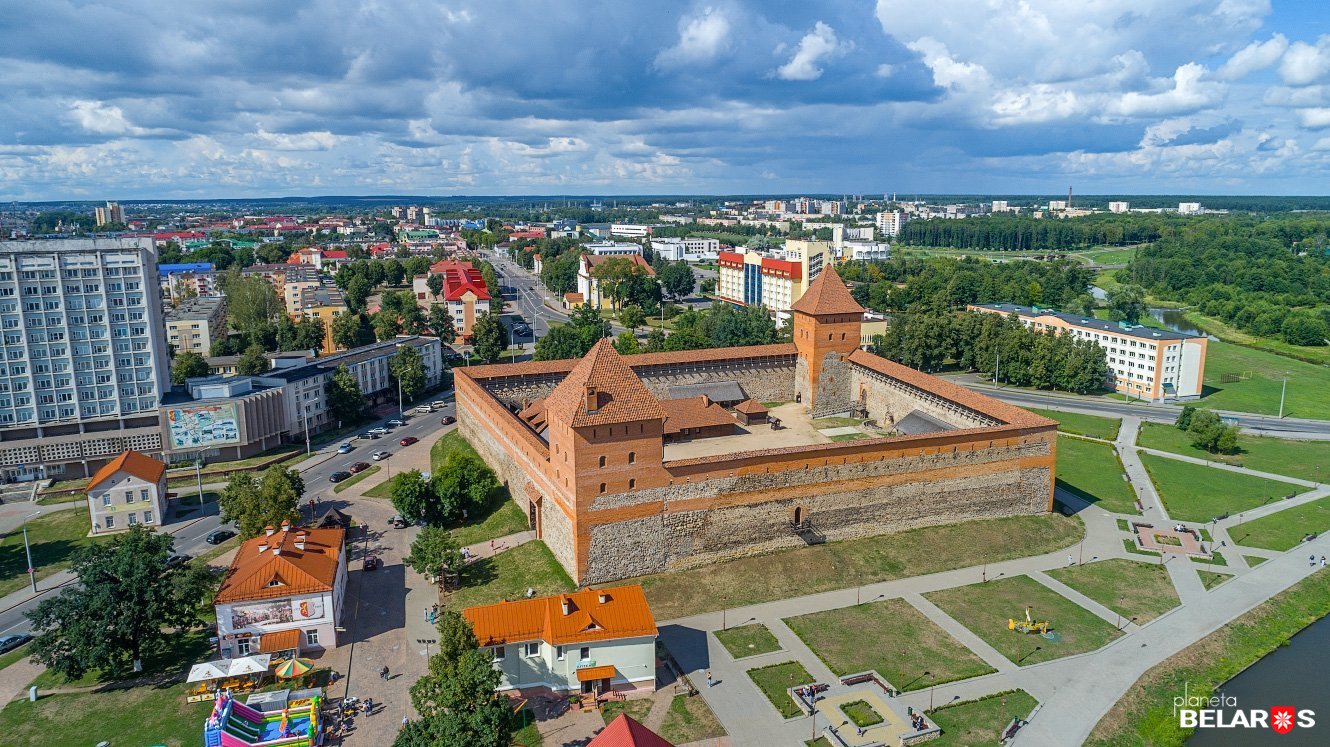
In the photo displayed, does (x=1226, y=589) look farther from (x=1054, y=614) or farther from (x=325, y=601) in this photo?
(x=325, y=601)

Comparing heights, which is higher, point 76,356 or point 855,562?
point 76,356

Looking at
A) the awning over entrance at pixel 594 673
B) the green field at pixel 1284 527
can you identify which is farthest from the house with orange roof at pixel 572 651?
the green field at pixel 1284 527

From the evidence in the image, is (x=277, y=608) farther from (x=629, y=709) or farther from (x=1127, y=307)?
(x=1127, y=307)

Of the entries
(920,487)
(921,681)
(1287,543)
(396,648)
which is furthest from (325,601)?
(1287,543)

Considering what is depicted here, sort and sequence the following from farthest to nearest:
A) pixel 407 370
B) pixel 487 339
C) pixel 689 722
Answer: pixel 487 339, pixel 407 370, pixel 689 722

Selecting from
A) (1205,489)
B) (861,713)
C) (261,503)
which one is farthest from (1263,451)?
(261,503)

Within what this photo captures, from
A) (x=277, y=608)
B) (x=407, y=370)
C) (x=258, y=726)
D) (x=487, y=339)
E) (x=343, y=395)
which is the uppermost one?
(x=487, y=339)
